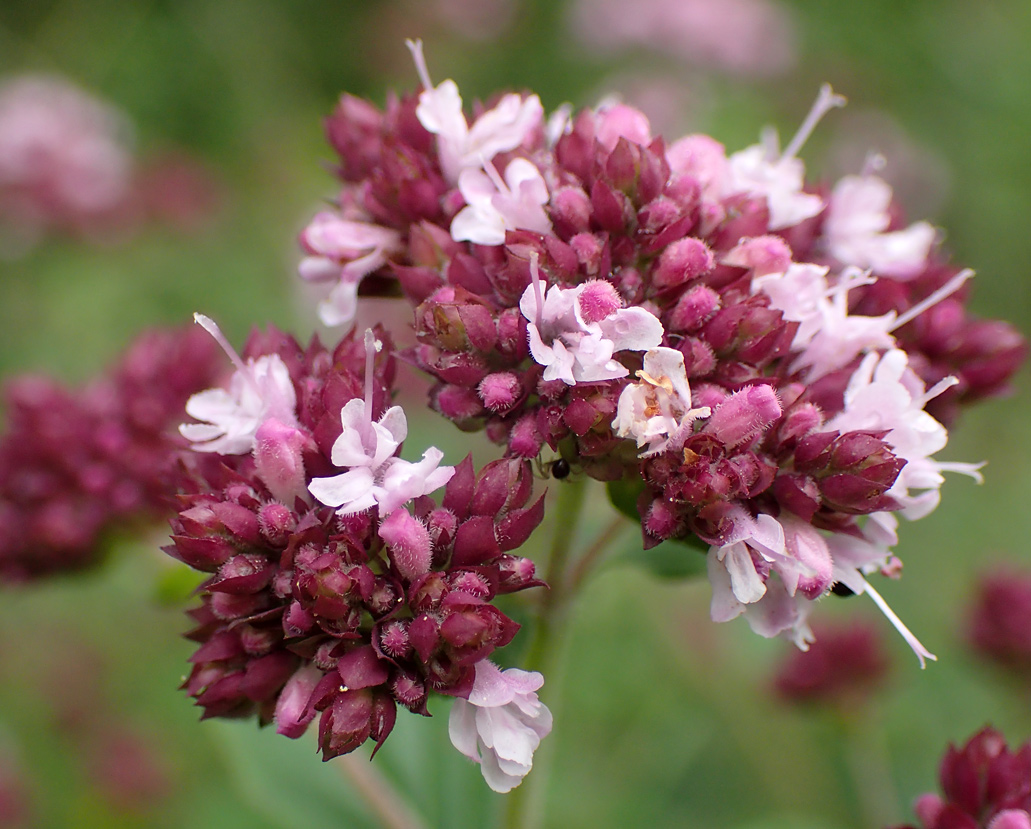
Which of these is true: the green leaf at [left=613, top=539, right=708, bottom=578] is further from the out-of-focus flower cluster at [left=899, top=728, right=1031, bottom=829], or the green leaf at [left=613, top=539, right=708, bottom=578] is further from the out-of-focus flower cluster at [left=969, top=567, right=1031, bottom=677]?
the out-of-focus flower cluster at [left=969, top=567, right=1031, bottom=677]

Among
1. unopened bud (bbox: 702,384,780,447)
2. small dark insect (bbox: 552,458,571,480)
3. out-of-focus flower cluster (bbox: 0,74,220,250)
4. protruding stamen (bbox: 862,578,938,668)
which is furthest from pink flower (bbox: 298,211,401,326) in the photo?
out-of-focus flower cluster (bbox: 0,74,220,250)

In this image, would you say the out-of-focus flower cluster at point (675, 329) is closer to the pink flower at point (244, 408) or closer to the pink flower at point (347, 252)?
the pink flower at point (347, 252)

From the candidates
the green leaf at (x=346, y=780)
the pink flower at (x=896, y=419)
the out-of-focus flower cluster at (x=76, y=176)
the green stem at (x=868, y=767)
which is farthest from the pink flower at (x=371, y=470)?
the out-of-focus flower cluster at (x=76, y=176)

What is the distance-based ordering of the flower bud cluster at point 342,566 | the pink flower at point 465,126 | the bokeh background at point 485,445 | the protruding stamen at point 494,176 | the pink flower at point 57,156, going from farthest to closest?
the pink flower at point 57,156 < the bokeh background at point 485,445 < the pink flower at point 465,126 < the protruding stamen at point 494,176 < the flower bud cluster at point 342,566

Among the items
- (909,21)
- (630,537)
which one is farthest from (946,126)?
(630,537)

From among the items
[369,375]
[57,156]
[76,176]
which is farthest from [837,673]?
[57,156]

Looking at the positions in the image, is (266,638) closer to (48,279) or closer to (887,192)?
(887,192)

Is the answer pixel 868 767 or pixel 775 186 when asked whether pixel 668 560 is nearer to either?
pixel 775 186

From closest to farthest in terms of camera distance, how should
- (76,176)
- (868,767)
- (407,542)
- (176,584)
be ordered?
(407,542) < (176,584) < (868,767) < (76,176)
